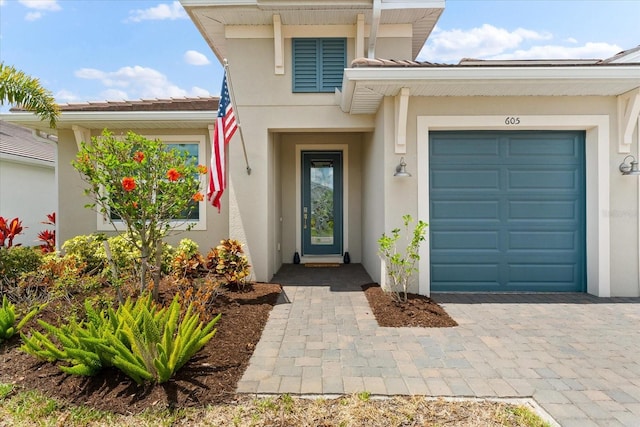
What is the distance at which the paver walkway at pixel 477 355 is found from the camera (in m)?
2.79

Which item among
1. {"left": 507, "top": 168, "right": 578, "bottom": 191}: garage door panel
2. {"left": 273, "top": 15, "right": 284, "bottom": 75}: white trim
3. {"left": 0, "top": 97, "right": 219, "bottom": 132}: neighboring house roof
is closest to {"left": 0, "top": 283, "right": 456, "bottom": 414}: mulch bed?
{"left": 507, "top": 168, "right": 578, "bottom": 191}: garage door panel

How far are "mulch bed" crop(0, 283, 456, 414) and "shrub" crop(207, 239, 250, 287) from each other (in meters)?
1.36

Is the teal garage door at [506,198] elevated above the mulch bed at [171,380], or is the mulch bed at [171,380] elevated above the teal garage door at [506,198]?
the teal garage door at [506,198]

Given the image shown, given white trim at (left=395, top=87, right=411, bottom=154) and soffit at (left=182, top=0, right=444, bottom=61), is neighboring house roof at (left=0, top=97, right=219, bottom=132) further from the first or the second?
white trim at (left=395, top=87, right=411, bottom=154)

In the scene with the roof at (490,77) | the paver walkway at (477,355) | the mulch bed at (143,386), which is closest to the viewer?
the mulch bed at (143,386)

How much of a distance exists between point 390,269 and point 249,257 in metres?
2.76

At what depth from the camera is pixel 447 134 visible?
5.77 m

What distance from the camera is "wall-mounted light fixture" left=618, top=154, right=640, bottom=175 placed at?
5.40 m

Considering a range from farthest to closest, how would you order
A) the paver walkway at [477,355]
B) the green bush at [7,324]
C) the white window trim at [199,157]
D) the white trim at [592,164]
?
the white window trim at [199,157] → the white trim at [592,164] → the green bush at [7,324] → the paver walkway at [477,355]

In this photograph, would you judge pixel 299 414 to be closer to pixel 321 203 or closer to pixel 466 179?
pixel 466 179

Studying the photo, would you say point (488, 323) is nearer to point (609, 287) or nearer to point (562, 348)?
point (562, 348)

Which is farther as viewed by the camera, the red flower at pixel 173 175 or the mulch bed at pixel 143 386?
the red flower at pixel 173 175

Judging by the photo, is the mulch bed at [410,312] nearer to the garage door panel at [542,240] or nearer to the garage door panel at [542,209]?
the garage door panel at [542,240]

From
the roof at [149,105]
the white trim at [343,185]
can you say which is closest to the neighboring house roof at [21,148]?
the roof at [149,105]
